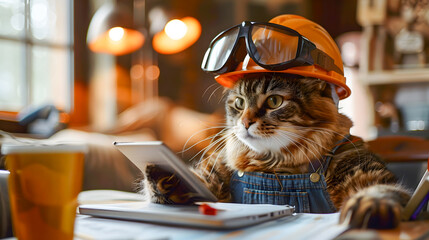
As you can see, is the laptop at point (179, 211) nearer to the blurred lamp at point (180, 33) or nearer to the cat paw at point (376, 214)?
the cat paw at point (376, 214)

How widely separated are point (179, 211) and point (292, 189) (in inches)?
14.2

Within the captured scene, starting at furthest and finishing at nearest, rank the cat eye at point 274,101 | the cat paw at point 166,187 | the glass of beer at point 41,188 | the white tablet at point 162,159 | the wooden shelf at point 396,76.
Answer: the wooden shelf at point 396,76, the cat eye at point 274,101, the cat paw at point 166,187, the white tablet at point 162,159, the glass of beer at point 41,188

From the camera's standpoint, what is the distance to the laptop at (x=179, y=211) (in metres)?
0.52

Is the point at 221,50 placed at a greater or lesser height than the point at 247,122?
greater

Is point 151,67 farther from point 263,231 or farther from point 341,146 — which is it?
point 263,231

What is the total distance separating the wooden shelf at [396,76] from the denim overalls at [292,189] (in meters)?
1.40

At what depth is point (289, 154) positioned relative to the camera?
94 centimetres

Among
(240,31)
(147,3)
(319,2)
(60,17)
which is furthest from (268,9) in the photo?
(240,31)

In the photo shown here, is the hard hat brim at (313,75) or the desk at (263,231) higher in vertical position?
the hard hat brim at (313,75)

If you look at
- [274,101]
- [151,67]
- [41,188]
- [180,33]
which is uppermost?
[180,33]

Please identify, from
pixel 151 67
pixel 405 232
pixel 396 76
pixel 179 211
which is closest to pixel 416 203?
pixel 405 232

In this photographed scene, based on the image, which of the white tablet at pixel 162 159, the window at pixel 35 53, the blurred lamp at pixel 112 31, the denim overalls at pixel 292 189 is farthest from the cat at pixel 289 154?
the window at pixel 35 53

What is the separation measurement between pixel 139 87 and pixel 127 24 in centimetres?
134

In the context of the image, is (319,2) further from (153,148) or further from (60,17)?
(153,148)
